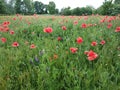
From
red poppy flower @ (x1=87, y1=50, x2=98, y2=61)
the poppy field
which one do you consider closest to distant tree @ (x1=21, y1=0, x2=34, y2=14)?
the poppy field

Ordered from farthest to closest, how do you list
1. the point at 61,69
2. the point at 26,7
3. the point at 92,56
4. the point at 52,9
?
1. the point at 52,9
2. the point at 26,7
3. the point at 61,69
4. the point at 92,56

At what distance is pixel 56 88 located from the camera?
7.88 ft

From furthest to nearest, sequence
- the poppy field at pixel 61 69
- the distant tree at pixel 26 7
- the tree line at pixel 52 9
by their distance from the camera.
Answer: the distant tree at pixel 26 7
the tree line at pixel 52 9
the poppy field at pixel 61 69

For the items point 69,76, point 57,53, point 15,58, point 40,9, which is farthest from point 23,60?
Result: point 40,9

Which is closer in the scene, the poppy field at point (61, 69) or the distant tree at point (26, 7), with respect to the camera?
the poppy field at point (61, 69)

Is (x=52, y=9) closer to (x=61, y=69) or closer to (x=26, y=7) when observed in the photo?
(x=26, y=7)

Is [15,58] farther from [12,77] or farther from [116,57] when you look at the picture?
[116,57]

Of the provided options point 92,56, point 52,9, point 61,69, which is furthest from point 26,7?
point 92,56

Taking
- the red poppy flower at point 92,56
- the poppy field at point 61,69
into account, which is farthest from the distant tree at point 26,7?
the red poppy flower at point 92,56

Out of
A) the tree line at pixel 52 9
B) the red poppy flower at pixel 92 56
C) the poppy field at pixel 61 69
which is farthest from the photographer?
the tree line at pixel 52 9

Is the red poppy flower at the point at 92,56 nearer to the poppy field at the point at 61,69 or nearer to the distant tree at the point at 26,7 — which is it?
the poppy field at the point at 61,69

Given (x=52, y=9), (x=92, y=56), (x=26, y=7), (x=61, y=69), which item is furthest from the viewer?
(x=52, y=9)

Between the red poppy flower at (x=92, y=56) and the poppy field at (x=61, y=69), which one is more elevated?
the red poppy flower at (x=92, y=56)

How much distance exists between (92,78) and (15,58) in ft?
3.65
